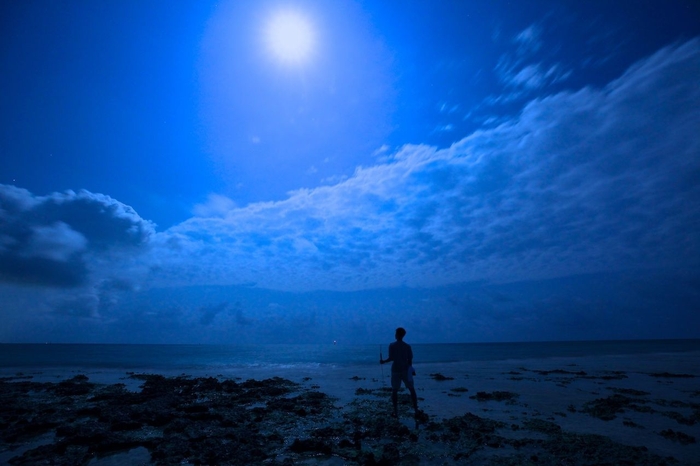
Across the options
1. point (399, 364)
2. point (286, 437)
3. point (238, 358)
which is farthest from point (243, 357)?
point (399, 364)

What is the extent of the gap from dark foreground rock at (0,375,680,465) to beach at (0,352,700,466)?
5 centimetres

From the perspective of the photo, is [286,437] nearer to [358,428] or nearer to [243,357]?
[358,428]

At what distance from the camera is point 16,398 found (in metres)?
17.4

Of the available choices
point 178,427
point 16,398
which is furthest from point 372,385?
point 16,398

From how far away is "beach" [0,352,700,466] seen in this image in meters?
8.66

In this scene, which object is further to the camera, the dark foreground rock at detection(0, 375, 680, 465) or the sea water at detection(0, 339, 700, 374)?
the sea water at detection(0, 339, 700, 374)

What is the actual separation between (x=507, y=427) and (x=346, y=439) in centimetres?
571

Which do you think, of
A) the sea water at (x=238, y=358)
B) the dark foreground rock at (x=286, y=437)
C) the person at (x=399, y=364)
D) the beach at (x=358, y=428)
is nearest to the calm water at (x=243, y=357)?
the sea water at (x=238, y=358)

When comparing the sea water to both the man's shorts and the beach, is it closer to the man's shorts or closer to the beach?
the man's shorts

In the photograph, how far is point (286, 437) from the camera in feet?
34.6

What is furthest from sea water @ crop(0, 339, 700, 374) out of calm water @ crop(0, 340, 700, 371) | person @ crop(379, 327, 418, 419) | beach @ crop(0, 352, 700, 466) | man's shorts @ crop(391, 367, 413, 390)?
beach @ crop(0, 352, 700, 466)

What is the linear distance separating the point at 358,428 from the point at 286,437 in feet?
8.04

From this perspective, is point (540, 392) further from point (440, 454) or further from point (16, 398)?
point (16, 398)

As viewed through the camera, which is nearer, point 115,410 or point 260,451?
point 260,451
